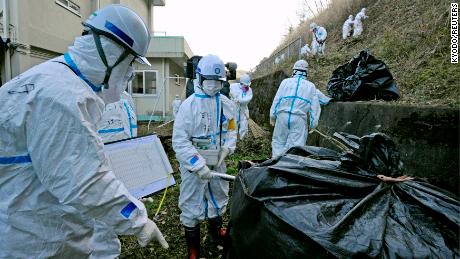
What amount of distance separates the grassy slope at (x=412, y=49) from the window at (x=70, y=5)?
7.48 meters

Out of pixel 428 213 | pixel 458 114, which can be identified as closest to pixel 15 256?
pixel 428 213

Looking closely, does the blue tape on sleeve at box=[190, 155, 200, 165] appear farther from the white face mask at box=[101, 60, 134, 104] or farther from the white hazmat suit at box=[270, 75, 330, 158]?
the white hazmat suit at box=[270, 75, 330, 158]

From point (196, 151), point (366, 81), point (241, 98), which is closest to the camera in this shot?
point (196, 151)

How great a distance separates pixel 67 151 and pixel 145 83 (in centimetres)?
1414

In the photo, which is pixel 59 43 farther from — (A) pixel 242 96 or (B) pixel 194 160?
(B) pixel 194 160

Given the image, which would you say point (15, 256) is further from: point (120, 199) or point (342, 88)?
point (342, 88)

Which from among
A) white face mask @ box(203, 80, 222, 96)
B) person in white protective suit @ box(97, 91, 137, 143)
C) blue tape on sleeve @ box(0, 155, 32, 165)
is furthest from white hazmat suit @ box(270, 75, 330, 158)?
blue tape on sleeve @ box(0, 155, 32, 165)

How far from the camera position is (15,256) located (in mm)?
1387

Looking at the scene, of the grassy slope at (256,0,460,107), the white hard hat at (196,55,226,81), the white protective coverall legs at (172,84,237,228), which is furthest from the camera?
the grassy slope at (256,0,460,107)

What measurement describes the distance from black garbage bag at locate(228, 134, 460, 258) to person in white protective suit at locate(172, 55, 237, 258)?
1350 mm

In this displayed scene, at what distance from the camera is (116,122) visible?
3.60 m

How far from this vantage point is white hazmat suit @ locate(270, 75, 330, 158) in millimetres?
5402

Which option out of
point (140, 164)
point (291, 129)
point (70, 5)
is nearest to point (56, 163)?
point (140, 164)

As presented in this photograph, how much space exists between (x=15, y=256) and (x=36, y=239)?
12 centimetres
